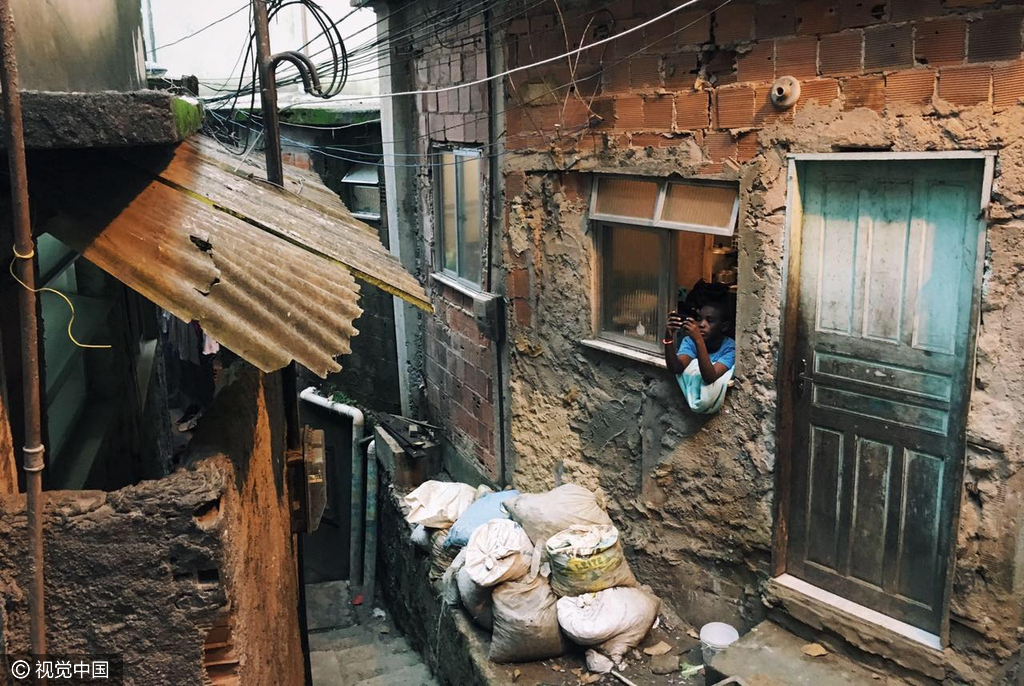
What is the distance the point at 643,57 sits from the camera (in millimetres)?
4996

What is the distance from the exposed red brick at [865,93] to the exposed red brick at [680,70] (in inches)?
37.6

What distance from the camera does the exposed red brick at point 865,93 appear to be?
389 centimetres

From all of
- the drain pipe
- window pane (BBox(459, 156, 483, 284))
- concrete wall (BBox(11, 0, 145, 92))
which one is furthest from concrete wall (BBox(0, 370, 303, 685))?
the drain pipe

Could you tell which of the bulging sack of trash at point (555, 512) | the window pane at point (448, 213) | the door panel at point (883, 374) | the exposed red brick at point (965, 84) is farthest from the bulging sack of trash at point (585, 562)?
the window pane at point (448, 213)

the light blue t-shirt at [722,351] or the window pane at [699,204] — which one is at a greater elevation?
the window pane at [699,204]

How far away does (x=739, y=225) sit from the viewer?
15.0ft

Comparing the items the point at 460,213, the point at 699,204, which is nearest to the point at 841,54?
the point at 699,204

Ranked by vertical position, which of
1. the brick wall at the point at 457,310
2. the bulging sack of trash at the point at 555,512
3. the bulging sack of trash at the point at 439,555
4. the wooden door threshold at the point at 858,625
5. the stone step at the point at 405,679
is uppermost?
the brick wall at the point at 457,310

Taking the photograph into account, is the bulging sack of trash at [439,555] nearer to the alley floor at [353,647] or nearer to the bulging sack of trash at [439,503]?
the bulging sack of trash at [439,503]

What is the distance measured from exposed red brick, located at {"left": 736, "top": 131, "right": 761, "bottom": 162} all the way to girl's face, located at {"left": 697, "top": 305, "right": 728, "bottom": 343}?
0.91 m

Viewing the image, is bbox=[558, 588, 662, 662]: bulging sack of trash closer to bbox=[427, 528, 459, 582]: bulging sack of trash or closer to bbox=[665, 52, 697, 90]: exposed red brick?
bbox=[427, 528, 459, 582]: bulging sack of trash

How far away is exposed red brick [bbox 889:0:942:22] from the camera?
3.64m

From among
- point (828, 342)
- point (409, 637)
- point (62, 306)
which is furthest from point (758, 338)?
point (409, 637)

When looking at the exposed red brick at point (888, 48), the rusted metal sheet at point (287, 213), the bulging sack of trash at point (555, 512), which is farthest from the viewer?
the bulging sack of trash at point (555, 512)
